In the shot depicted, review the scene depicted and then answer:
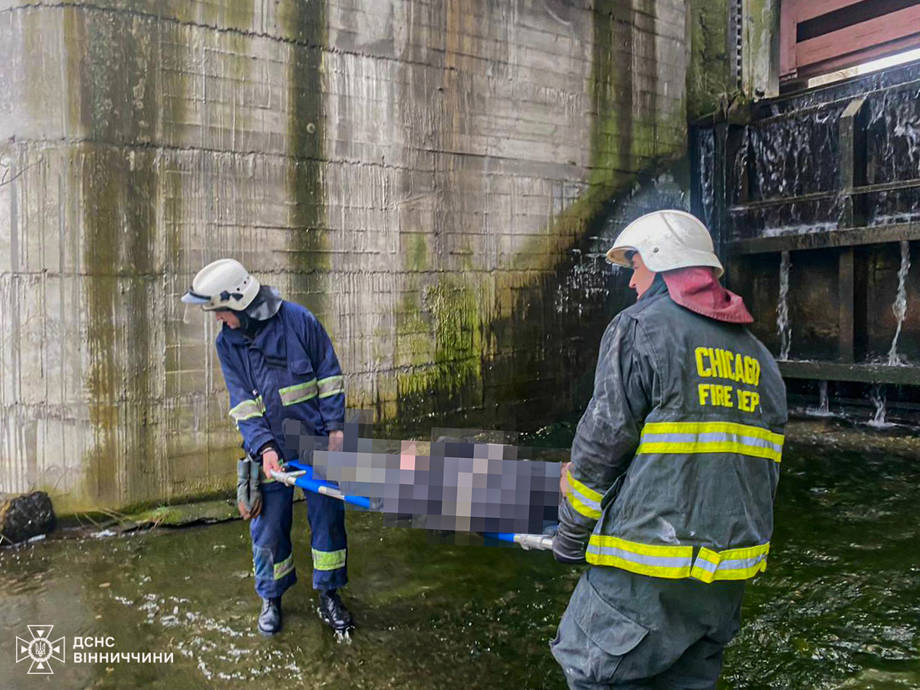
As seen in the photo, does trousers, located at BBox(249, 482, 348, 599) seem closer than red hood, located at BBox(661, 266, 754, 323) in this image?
No

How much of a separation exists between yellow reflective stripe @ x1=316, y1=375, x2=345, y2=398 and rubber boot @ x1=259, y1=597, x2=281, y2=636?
1091 mm

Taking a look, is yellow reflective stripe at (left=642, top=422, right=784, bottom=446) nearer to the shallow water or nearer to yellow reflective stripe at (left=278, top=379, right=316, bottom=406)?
the shallow water

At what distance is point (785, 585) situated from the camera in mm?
4215

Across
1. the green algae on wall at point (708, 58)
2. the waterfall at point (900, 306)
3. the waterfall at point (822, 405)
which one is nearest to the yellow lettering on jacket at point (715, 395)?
the waterfall at point (900, 306)

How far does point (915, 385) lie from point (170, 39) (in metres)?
8.01

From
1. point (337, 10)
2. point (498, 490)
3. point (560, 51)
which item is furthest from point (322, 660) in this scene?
point (560, 51)

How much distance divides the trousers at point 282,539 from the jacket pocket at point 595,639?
174 centimetres

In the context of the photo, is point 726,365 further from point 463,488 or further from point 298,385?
point 298,385

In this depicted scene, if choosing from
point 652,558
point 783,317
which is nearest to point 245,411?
point 652,558

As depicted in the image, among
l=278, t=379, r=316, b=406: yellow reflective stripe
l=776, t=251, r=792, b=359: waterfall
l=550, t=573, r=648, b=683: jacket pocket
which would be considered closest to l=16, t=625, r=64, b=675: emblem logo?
l=278, t=379, r=316, b=406: yellow reflective stripe

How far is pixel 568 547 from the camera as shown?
212 centimetres

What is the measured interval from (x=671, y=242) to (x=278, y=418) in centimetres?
222

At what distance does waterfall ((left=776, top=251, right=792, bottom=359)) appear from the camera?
29.8ft

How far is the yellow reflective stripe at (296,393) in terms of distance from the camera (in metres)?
3.55
